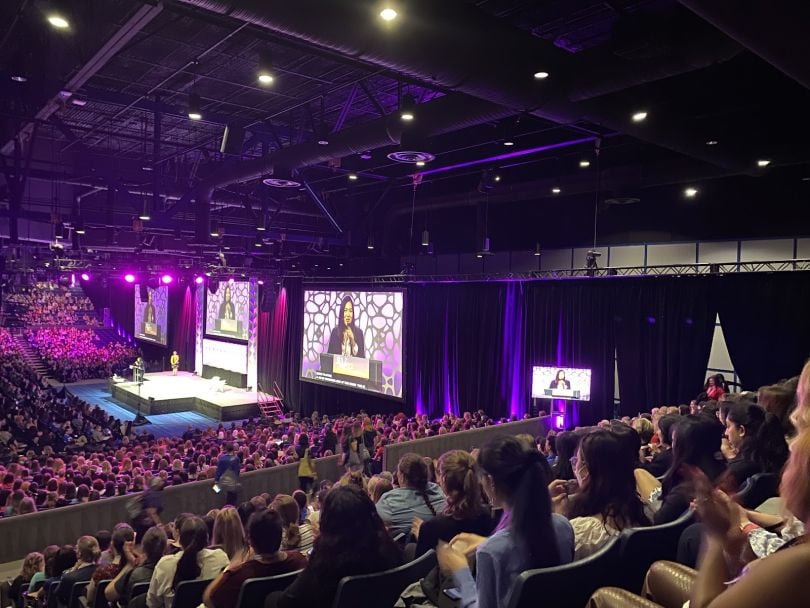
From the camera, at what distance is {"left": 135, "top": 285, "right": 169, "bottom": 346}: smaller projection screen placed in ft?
94.9

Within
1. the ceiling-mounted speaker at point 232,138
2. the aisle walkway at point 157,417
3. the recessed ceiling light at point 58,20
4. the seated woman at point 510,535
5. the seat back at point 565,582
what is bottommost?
the aisle walkway at point 157,417

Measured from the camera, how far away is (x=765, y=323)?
9.22 metres

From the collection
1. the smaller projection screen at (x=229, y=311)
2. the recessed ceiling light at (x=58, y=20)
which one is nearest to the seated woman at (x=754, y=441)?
the recessed ceiling light at (x=58, y=20)

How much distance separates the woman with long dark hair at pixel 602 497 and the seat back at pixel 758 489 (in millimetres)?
785

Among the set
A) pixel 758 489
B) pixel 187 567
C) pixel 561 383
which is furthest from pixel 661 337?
pixel 187 567

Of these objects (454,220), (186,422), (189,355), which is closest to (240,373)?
(186,422)

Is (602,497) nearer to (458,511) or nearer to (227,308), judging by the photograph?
(458,511)

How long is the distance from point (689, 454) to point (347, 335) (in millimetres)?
13955

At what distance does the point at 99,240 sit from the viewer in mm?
12727

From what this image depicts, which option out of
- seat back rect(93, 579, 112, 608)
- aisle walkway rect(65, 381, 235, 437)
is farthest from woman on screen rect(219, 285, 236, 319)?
seat back rect(93, 579, 112, 608)

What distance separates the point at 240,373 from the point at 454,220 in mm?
11079

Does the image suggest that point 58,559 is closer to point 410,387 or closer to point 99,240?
point 99,240

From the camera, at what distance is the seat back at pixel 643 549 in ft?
8.02

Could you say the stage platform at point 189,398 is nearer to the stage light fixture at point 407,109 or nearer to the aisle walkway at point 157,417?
the aisle walkway at point 157,417
